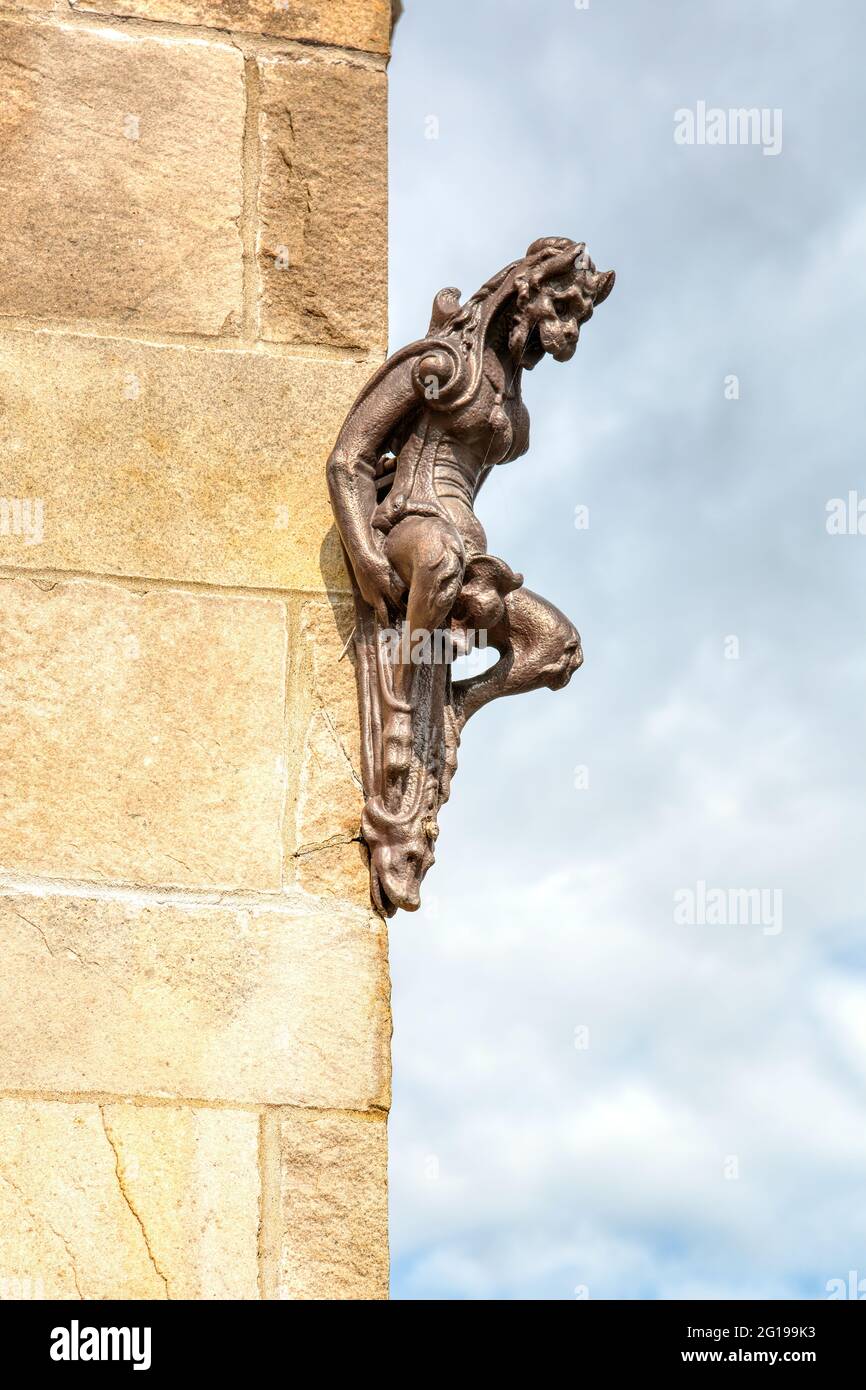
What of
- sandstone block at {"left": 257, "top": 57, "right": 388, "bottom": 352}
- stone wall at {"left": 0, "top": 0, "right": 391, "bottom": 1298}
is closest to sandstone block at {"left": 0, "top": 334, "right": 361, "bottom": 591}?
stone wall at {"left": 0, "top": 0, "right": 391, "bottom": 1298}

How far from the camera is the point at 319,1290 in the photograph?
136 inches

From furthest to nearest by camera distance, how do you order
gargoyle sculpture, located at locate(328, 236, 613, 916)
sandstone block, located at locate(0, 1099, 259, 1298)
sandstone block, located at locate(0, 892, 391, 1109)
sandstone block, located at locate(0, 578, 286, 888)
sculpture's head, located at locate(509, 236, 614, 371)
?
sculpture's head, located at locate(509, 236, 614, 371) < gargoyle sculpture, located at locate(328, 236, 613, 916) < sandstone block, located at locate(0, 578, 286, 888) < sandstone block, located at locate(0, 892, 391, 1109) < sandstone block, located at locate(0, 1099, 259, 1298)

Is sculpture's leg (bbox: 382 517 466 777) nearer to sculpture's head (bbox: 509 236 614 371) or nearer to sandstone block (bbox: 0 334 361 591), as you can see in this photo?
sandstone block (bbox: 0 334 361 591)

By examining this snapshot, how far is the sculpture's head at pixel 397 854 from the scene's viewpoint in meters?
3.73

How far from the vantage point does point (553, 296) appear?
396cm

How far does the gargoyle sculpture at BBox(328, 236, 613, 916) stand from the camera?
3.78 meters

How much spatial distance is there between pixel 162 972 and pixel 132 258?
141cm

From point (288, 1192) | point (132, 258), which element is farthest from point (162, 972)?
point (132, 258)

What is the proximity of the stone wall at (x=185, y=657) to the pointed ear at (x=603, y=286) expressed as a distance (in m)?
0.43

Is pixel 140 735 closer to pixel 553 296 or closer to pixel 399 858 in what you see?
pixel 399 858

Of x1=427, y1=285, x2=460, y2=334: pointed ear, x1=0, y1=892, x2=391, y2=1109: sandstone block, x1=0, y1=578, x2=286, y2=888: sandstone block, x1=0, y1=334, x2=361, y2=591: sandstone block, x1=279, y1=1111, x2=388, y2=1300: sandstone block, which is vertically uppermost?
x1=427, y1=285, x2=460, y2=334: pointed ear

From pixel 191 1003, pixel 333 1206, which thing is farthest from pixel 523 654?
pixel 333 1206

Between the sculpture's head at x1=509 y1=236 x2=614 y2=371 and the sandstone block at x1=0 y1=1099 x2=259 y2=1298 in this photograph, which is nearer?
the sandstone block at x1=0 y1=1099 x2=259 y2=1298

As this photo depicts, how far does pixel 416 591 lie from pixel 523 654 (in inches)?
13.7
